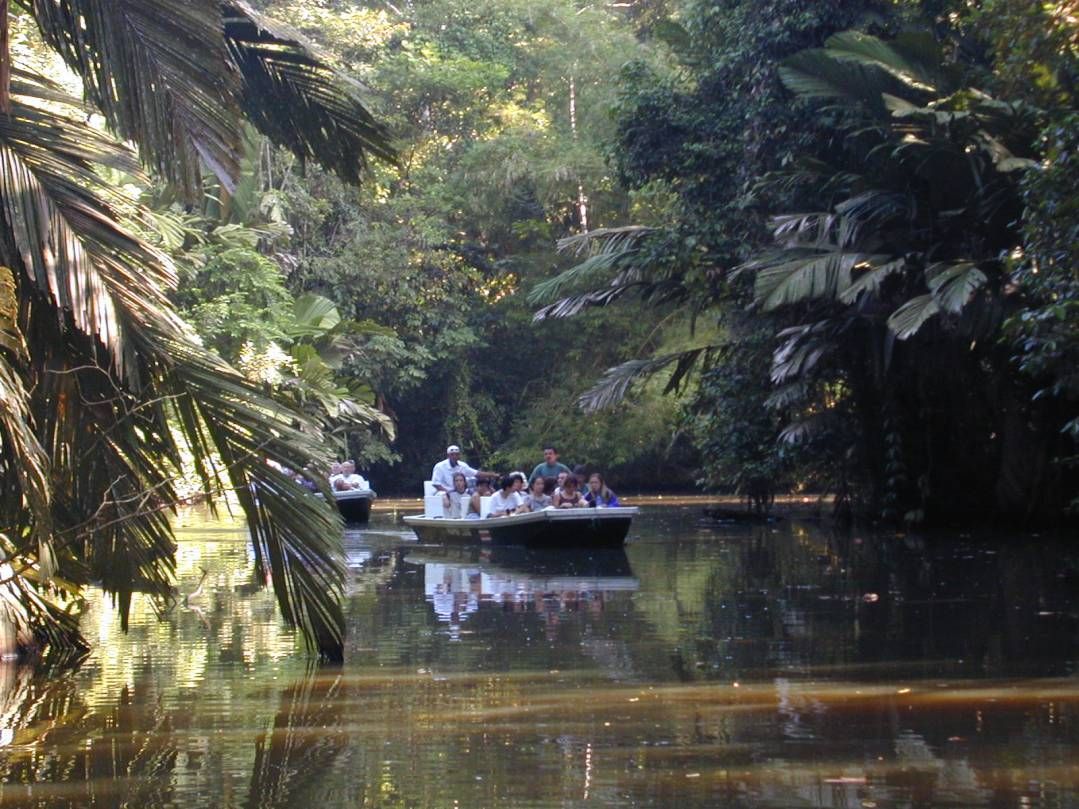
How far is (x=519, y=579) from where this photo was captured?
603 inches

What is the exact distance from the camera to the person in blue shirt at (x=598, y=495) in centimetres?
1977

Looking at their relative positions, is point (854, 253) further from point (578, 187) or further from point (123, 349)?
point (578, 187)

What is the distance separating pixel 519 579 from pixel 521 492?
5274 millimetres

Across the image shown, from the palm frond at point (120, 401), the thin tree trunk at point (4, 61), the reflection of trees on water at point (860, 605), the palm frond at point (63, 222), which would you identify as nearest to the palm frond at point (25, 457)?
the palm frond at point (120, 401)

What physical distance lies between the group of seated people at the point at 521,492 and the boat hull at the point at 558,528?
363mm

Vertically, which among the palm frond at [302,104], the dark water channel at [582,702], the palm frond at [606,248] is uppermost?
the palm frond at [606,248]

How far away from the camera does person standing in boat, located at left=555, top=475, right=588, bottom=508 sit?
765 inches

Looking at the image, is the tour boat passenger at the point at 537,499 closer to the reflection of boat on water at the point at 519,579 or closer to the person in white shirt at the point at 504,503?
the person in white shirt at the point at 504,503

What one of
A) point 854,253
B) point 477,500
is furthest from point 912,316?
point 477,500

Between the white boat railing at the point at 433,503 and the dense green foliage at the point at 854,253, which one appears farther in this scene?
the white boat railing at the point at 433,503

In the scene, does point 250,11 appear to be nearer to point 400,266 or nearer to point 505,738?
point 505,738

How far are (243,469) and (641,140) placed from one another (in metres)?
17.0

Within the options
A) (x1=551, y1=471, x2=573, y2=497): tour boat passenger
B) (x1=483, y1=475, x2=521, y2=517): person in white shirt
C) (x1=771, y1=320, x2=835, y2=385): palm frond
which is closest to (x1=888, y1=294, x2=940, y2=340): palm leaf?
(x1=771, y1=320, x2=835, y2=385): palm frond

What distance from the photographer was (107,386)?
24.4 ft
